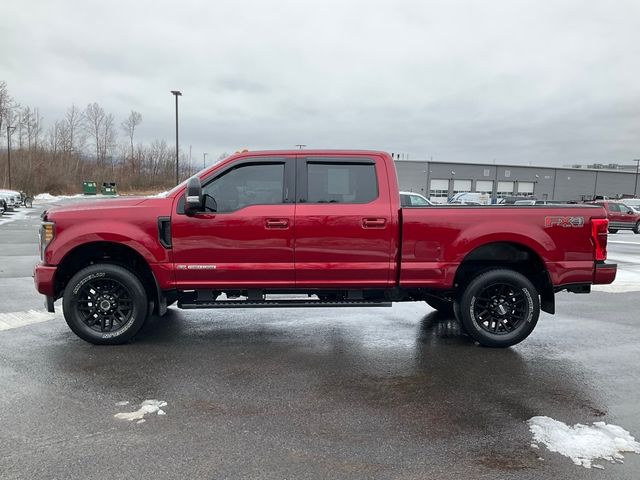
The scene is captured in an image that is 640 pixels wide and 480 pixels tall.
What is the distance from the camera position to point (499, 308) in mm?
5422

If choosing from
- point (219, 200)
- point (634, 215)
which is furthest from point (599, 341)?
point (634, 215)

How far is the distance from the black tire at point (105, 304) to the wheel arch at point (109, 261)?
0.18 m

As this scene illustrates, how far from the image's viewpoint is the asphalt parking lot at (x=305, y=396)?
303cm

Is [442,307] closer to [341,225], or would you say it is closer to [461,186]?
[341,225]

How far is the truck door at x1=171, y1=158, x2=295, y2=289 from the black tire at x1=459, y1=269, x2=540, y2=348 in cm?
202

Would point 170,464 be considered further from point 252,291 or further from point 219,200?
point 219,200

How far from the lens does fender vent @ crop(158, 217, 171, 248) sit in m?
5.06

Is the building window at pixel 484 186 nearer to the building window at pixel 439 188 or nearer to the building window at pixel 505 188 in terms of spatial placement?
the building window at pixel 505 188

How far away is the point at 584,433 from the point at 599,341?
2.71 m

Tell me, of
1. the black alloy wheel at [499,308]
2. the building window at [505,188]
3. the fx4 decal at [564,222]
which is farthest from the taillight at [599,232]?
the building window at [505,188]

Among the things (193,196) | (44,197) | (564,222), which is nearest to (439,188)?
(44,197)

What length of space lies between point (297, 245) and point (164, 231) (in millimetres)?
1416

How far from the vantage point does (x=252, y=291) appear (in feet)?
17.5

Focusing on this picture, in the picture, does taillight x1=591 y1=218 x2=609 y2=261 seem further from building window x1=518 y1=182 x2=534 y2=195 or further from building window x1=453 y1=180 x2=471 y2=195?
building window x1=518 y1=182 x2=534 y2=195
